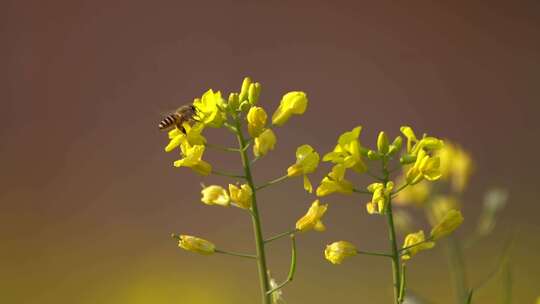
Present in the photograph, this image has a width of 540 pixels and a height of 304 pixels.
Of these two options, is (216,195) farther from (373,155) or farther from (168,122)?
(168,122)

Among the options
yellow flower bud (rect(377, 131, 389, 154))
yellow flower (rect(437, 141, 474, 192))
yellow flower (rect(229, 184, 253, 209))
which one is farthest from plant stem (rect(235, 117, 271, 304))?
yellow flower (rect(437, 141, 474, 192))

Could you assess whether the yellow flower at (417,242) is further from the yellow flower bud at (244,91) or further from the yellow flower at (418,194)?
the yellow flower at (418,194)

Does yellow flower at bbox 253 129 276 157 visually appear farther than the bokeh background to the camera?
No

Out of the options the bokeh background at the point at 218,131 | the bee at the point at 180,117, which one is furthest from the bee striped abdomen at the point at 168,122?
the bokeh background at the point at 218,131

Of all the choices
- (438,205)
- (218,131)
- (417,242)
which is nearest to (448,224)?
(417,242)

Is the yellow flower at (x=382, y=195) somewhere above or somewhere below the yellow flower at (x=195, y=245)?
below

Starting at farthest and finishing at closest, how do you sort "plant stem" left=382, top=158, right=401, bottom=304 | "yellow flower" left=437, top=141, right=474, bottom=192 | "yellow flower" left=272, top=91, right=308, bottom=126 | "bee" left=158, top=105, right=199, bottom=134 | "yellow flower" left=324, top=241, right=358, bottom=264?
"yellow flower" left=437, top=141, right=474, bottom=192, "bee" left=158, top=105, right=199, bottom=134, "yellow flower" left=272, top=91, right=308, bottom=126, "yellow flower" left=324, top=241, right=358, bottom=264, "plant stem" left=382, top=158, right=401, bottom=304

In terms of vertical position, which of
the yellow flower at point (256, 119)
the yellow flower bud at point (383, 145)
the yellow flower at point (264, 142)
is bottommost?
the yellow flower bud at point (383, 145)

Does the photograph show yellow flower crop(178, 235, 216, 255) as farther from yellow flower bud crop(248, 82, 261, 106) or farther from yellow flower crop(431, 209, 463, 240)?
yellow flower crop(431, 209, 463, 240)
